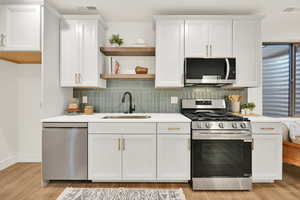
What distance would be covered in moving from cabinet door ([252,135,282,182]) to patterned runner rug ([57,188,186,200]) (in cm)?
102

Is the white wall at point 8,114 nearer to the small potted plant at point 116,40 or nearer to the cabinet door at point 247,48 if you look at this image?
the small potted plant at point 116,40

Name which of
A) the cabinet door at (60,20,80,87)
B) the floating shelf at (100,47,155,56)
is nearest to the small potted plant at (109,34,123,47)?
the floating shelf at (100,47,155,56)

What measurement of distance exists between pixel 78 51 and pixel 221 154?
237 cm

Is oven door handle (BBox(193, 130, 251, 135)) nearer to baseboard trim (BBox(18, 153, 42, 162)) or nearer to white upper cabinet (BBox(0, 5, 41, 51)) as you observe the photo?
white upper cabinet (BBox(0, 5, 41, 51))

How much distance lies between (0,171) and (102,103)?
178cm

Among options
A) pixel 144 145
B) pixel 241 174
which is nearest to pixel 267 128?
pixel 241 174

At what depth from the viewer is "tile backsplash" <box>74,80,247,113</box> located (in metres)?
3.21

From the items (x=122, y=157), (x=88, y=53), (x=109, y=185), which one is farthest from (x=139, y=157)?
(x=88, y=53)

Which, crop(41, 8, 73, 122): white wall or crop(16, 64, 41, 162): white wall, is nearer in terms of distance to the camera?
crop(41, 8, 73, 122): white wall

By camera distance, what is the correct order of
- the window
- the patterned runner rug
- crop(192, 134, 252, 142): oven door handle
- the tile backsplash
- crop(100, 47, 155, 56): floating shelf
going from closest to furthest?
1. the patterned runner rug
2. crop(192, 134, 252, 142): oven door handle
3. crop(100, 47, 155, 56): floating shelf
4. the tile backsplash
5. the window

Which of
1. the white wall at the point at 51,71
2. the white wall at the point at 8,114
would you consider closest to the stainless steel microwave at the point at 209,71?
the white wall at the point at 51,71

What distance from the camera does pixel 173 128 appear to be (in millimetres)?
2416

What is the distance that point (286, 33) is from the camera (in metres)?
3.45

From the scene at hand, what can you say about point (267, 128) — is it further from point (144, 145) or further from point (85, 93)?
point (85, 93)
